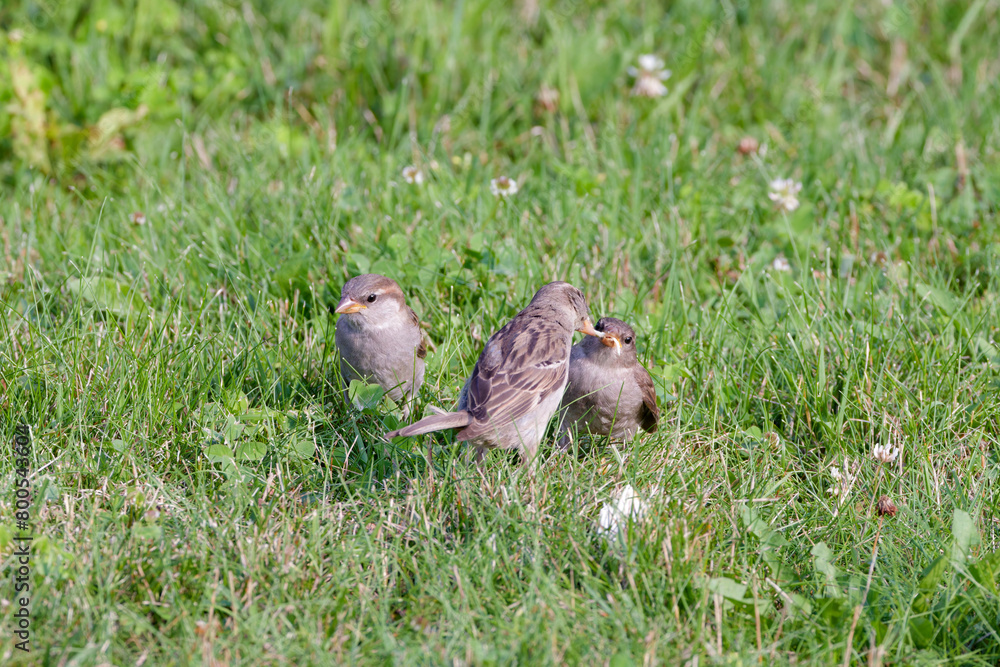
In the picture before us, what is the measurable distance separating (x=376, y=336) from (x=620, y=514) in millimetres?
1605

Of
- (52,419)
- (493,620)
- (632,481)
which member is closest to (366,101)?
(52,419)

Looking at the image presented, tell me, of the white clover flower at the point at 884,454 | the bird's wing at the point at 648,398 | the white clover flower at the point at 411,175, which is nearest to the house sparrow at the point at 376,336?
the bird's wing at the point at 648,398

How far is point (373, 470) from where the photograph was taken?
4.12 meters

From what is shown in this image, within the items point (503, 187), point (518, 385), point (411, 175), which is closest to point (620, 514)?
point (518, 385)

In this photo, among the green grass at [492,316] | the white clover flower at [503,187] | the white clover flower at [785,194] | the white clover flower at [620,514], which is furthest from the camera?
the white clover flower at [785,194]

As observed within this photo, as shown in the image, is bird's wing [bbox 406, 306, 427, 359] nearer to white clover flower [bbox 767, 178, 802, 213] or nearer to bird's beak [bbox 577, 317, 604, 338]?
bird's beak [bbox 577, 317, 604, 338]

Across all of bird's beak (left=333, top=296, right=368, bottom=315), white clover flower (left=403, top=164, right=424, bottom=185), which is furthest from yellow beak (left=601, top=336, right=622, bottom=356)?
white clover flower (left=403, top=164, right=424, bottom=185)

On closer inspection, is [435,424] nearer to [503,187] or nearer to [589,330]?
[589,330]

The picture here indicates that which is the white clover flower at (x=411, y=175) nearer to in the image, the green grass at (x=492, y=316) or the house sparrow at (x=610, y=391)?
the green grass at (x=492, y=316)

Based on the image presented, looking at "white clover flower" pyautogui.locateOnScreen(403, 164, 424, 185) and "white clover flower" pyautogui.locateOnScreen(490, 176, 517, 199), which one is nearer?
"white clover flower" pyautogui.locateOnScreen(490, 176, 517, 199)

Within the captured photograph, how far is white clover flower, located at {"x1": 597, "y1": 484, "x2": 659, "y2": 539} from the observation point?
3605 mm

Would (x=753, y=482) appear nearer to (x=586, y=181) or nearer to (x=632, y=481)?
(x=632, y=481)

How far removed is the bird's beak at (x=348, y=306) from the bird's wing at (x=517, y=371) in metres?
0.67

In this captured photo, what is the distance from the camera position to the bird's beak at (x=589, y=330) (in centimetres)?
444
